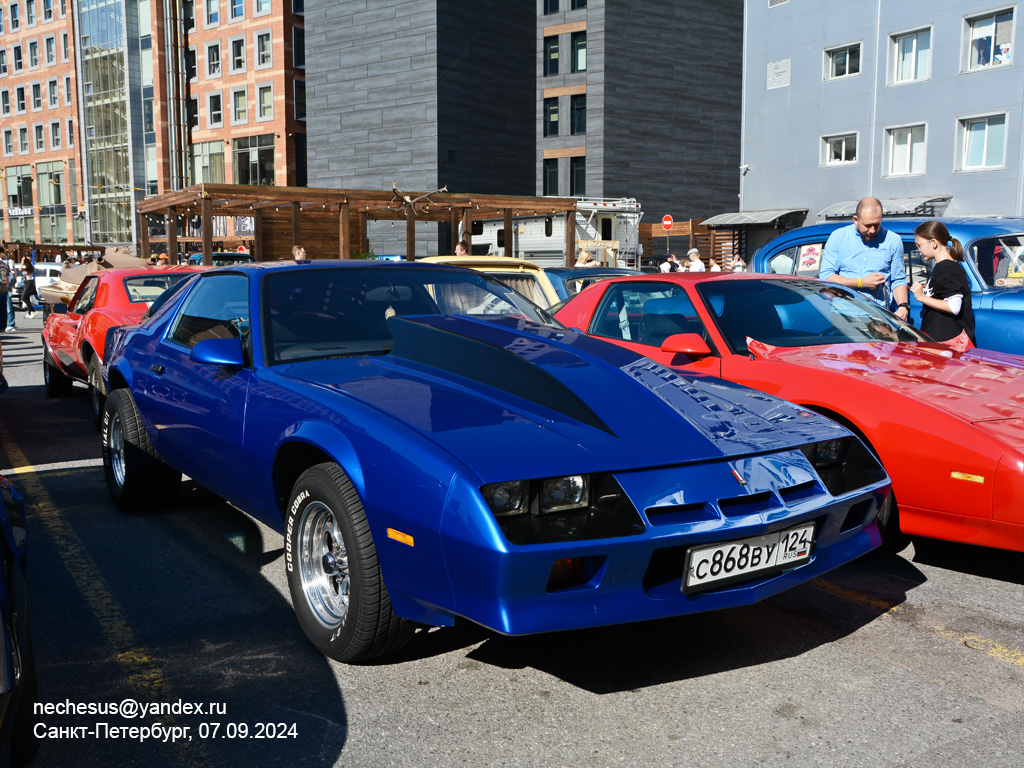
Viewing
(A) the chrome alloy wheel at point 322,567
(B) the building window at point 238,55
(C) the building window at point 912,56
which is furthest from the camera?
(B) the building window at point 238,55

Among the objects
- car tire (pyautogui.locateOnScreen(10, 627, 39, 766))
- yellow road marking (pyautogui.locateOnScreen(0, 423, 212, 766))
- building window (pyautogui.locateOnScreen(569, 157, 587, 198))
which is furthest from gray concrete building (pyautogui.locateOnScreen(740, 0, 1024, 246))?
car tire (pyautogui.locateOnScreen(10, 627, 39, 766))

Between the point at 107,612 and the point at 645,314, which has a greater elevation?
the point at 645,314

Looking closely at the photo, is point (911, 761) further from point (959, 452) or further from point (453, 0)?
point (453, 0)

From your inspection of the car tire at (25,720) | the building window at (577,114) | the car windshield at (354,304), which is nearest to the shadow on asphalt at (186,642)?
the car tire at (25,720)

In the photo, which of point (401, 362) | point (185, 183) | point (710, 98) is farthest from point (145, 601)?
point (185, 183)

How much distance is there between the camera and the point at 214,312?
4754 millimetres

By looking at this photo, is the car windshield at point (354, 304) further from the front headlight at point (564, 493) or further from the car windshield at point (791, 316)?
the front headlight at point (564, 493)

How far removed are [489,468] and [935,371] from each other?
298 cm

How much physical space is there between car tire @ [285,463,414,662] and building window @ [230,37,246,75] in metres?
54.6

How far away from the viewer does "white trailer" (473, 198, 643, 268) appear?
91.5 feet

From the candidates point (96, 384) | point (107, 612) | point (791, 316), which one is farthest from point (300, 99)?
point (107, 612)

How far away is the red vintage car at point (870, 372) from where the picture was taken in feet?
12.9

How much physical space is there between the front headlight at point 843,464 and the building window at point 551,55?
151 feet

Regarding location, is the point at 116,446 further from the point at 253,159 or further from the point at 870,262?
the point at 253,159
